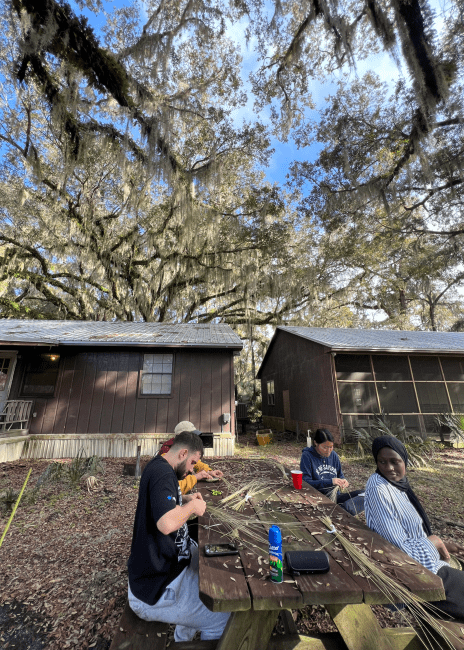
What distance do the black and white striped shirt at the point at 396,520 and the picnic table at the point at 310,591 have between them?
0.12m

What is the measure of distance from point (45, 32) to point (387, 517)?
9.22 metres

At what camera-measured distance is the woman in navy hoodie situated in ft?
11.3

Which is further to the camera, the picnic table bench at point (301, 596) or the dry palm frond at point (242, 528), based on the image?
the dry palm frond at point (242, 528)

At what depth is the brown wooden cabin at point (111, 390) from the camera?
27.5 ft

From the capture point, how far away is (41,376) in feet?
29.0

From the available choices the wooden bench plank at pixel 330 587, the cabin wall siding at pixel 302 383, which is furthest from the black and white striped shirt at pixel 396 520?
the cabin wall siding at pixel 302 383

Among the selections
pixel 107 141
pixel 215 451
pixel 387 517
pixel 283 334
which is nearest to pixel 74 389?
pixel 215 451

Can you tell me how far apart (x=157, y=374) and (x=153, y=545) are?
757cm

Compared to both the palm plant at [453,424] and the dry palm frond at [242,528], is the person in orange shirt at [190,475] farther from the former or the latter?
the palm plant at [453,424]

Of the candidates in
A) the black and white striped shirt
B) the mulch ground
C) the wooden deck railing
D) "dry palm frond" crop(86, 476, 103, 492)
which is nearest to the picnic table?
the black and white striped shirt

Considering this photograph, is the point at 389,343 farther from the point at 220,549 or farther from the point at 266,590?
the point at 266,590

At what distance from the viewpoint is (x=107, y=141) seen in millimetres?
8555

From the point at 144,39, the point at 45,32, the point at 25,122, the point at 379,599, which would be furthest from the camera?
the point at 25,122

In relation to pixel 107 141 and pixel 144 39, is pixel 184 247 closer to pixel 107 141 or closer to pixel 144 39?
pixel 107 141
